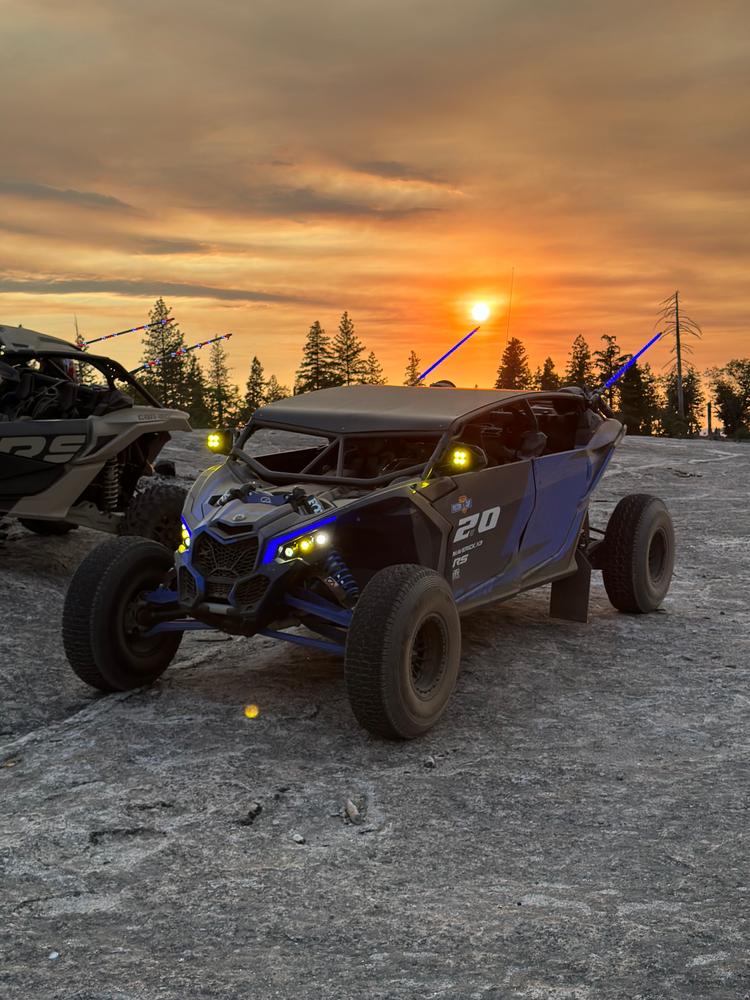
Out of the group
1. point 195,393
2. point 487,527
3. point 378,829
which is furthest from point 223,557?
point 195,393

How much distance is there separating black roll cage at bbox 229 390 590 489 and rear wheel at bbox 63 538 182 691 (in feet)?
2.59

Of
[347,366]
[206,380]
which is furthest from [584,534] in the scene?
[206,380]

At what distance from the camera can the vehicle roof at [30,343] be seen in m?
9.85

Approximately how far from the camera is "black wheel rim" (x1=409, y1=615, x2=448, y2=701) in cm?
578

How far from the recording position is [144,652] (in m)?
6.48

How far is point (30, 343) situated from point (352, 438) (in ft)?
15.2

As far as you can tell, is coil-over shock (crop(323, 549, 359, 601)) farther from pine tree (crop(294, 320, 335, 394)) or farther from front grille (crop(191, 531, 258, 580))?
pine tree (crop(294, 320, 335, 394))

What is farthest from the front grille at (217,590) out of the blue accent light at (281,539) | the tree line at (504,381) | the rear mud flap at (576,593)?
the tree line at (504,381)

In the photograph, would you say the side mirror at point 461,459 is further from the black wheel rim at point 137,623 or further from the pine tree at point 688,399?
the pine tree at point 688,399

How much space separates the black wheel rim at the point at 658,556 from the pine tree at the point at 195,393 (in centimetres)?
9711

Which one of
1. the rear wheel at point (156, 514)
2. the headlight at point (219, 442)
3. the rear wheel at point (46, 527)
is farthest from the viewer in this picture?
the rear wheel at point (46, 527)

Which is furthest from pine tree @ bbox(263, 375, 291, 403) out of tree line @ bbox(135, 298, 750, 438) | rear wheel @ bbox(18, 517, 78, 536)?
rear wheel @ bbox(18, 517, 78, 536)

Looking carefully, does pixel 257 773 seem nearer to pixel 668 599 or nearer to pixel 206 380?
pixel 668 599

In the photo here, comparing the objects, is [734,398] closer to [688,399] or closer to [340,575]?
[688,399]
